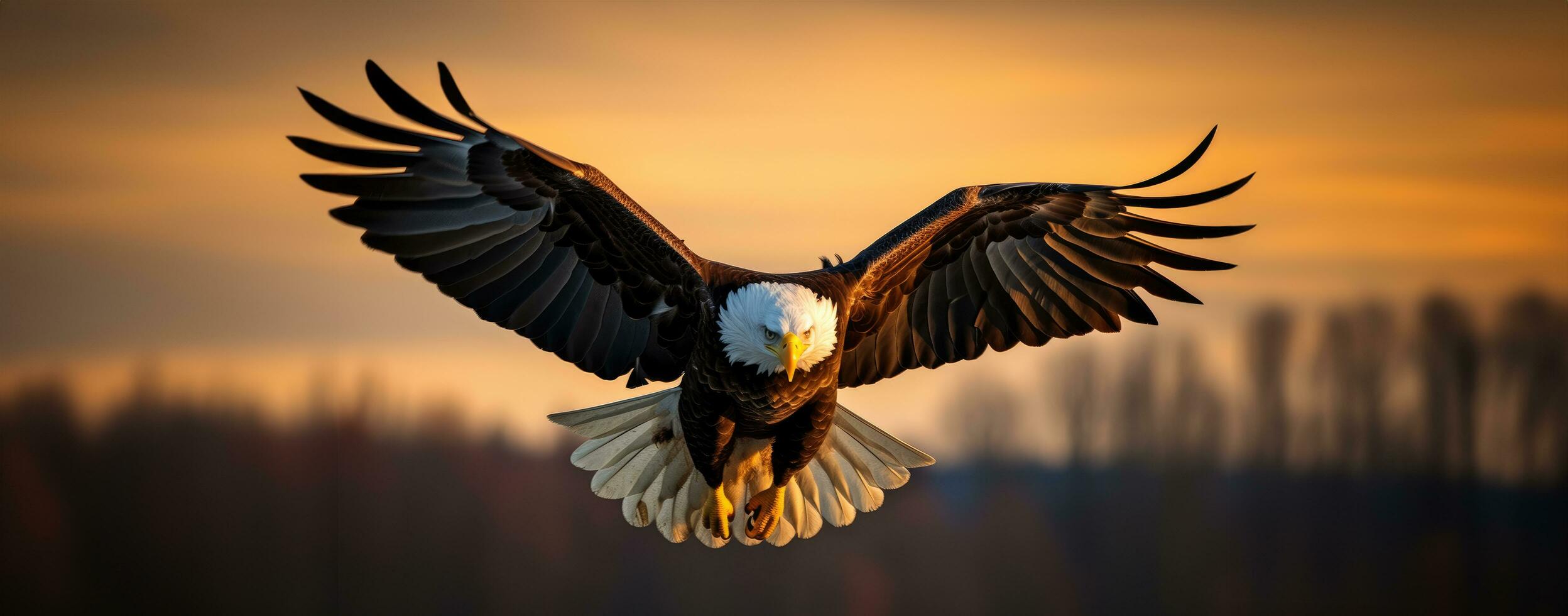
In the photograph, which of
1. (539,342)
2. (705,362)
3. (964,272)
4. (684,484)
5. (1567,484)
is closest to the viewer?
(705,362)

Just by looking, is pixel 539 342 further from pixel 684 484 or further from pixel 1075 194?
pixel 1075 194

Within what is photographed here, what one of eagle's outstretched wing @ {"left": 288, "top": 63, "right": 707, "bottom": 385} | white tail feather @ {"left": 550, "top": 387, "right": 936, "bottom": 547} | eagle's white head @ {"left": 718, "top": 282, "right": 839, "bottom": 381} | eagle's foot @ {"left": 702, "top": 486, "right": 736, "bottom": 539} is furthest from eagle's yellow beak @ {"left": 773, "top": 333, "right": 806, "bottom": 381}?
white tail feather @ {"left": 550, "top": 387, "right": 936, "bottom": 547}

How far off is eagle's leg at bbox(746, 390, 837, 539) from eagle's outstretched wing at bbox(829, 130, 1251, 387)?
0.92ft

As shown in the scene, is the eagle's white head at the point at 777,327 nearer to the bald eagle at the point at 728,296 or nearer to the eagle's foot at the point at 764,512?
the bald eagle at the point at 728,296

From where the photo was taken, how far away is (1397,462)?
15.5 feet

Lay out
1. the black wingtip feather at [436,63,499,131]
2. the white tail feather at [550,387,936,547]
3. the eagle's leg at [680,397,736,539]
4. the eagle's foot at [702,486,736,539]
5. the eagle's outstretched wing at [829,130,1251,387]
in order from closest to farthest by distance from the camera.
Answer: the black wingtip feather at [436,63,499,131] < the eagle's leg at [680,397,736,539] < the eagle's outstretched wing at [829,130,1251,387] < the eagle's foot at [702,486,736,539] < the white tail feather at [550,387,936,547]

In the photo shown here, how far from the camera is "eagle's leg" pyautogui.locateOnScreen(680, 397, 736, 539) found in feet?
8.92

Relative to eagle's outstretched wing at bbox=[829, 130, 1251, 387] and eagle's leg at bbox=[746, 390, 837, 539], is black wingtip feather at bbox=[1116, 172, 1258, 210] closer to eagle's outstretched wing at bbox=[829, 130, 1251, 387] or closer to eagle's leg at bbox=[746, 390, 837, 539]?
eagle's outstretched wing at bbox=[829, 130, 1251, 387]

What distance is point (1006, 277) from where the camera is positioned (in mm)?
3145

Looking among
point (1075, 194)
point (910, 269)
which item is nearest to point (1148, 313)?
point (1075, 194)

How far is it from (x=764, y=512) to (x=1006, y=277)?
0.92 meters

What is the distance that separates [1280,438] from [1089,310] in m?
2.14

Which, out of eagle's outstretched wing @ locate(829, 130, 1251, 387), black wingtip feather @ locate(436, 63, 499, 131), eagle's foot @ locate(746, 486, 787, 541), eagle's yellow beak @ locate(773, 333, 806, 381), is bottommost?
eagle's foot @ locate(746, 486, 787, 541)

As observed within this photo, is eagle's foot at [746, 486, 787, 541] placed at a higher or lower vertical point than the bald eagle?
lower
